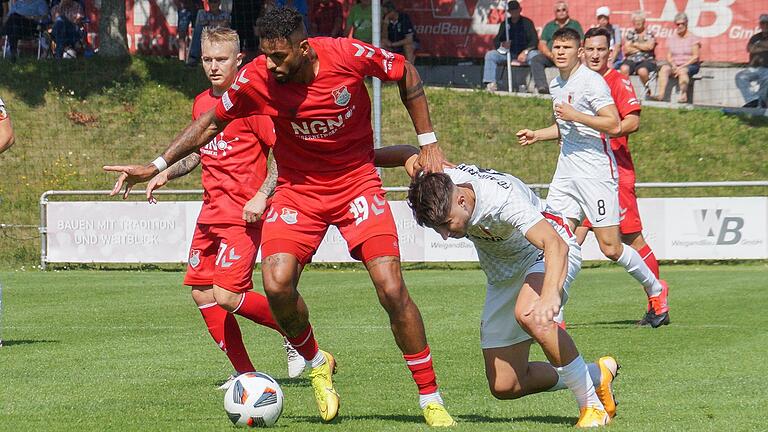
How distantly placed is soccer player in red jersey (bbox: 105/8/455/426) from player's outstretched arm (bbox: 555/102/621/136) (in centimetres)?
338

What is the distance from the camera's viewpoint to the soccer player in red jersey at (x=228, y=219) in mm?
8047

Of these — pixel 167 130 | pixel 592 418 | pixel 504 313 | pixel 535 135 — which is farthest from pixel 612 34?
pixel 592 418

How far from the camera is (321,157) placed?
22.9 ft

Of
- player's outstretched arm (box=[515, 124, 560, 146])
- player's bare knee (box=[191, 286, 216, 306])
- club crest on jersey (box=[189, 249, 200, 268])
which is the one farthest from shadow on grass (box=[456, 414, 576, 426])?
player's outstretched arm (box=[515, 124, 560, 146])

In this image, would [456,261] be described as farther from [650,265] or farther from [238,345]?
[238,345]

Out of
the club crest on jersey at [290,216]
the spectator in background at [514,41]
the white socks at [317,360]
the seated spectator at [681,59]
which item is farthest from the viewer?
the spectator in background at [514,41]

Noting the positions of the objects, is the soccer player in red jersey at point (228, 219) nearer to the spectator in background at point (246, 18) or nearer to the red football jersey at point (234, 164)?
the red football jersey at point (234, 164)

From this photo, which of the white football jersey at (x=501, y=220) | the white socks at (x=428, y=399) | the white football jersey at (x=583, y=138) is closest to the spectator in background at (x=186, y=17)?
the white football jersey at (x=583, y=138)

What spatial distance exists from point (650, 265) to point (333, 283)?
242 inches

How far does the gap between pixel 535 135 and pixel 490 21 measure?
1662cm

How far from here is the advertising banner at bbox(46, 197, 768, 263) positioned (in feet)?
61.6

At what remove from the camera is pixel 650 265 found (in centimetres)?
1192

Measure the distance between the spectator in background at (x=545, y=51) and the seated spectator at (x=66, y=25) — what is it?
33.3 feet

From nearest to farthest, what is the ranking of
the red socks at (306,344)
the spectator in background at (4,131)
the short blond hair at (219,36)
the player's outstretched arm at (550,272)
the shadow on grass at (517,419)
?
1. the player's outstretched arm at (550,272)
2. the shadow on grass at (517,419)
3. the red socks at (306,344)
4. the short blond hair at (219,36)
5. the spectator in background at (4,131)
